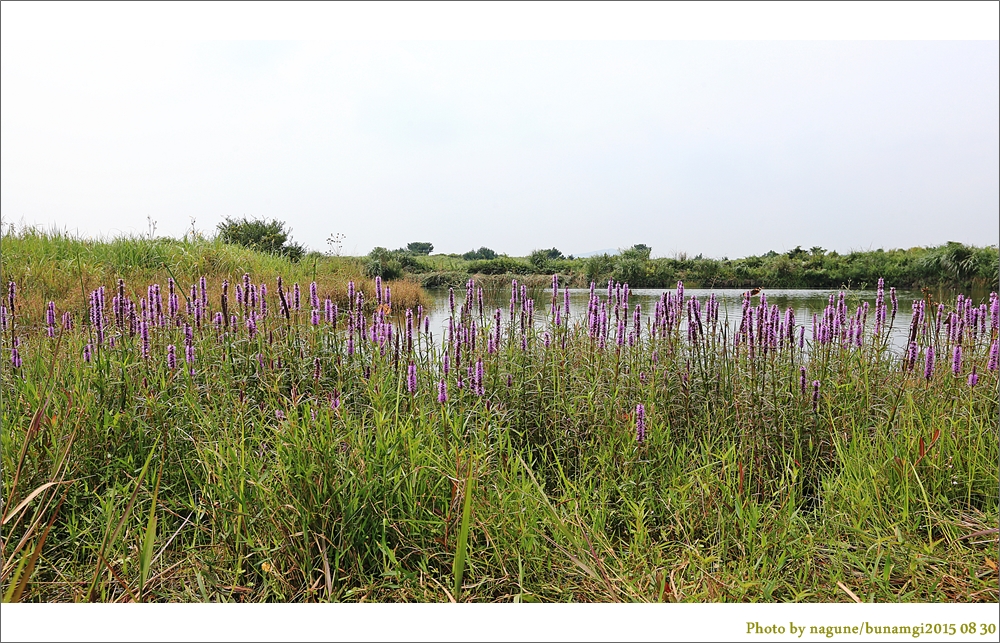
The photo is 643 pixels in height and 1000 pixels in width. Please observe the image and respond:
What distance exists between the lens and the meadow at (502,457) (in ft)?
6.02

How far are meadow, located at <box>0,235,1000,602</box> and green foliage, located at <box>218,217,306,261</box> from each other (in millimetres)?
10549

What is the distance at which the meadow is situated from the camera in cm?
183

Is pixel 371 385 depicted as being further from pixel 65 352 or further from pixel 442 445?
pixel 65 352

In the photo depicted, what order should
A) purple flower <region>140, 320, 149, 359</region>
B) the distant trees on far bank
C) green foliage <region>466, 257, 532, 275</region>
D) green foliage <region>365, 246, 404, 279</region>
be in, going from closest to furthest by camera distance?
purple flower <region>140, 320, 149, 359</region> → the distant trees on far bank → green foliage <region>365, 246, 404, 279</region> → green foliage <region>466, 257, 532, 275</region>

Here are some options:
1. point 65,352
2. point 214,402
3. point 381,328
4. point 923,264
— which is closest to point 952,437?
point 381,328

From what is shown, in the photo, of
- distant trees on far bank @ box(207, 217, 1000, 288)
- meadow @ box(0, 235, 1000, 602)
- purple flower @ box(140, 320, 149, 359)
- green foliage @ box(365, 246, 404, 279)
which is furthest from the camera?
green foliage @ box(365, 246, 404, 279)

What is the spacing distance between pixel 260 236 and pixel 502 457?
13.9 meters

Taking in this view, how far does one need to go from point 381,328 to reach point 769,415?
7.19 ft

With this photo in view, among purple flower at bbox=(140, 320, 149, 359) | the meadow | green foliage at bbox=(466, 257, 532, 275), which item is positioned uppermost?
green foliage at bbox=(466, 257, 532, 275)

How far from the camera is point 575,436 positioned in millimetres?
2834

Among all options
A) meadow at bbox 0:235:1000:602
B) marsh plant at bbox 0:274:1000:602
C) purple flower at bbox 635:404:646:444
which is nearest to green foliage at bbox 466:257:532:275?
meadow at bbox 0:235:1000:602

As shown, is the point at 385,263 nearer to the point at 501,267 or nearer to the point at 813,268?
the point at 501,267

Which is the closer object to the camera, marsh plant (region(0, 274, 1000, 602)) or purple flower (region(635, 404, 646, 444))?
marsh plant (region(0, 274, 1000, 602))

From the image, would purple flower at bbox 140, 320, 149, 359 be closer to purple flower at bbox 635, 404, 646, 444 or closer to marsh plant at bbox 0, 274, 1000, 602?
marsh plant at bbox 0, 274, 1000, 602
